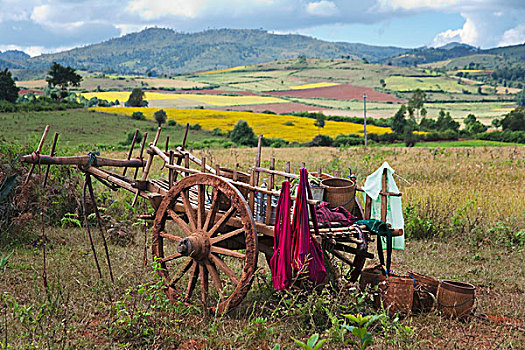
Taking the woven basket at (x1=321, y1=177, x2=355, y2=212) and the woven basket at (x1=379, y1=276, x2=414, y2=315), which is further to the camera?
the woven basket at (x1=321, y1=177, x2=355, y2=212)

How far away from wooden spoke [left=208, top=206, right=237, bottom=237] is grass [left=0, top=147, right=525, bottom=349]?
0.61m

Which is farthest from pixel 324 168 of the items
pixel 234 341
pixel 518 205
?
pixel 234 341

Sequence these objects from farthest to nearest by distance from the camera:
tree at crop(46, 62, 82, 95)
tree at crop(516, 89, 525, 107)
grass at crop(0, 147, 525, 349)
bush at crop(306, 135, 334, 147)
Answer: tree at crop(516, 89, 525, 107) < tree at crop(46, 62, 82, 95) < bush at crop(306, 135, 334, 147) < grass at crop(0, 147, 525, 349)

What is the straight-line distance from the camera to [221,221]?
192 inches

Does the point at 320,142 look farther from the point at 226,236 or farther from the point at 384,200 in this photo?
the point at 226,236

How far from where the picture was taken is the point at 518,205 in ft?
30.8

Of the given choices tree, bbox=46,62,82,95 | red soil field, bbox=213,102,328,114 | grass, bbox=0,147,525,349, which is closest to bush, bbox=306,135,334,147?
grass, bbox=0,147,525,349

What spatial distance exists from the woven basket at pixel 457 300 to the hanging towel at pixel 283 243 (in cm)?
184

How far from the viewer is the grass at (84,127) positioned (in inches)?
1134

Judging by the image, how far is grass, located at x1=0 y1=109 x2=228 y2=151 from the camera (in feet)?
94.5

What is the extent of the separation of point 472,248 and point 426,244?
73cm

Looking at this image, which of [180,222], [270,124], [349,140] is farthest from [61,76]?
[180,222]

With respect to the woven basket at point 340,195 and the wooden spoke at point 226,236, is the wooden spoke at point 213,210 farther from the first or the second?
the woven basket at point 340,195

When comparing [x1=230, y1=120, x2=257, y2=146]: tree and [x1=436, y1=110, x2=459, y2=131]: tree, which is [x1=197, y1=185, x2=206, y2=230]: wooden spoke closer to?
[x1=230, y1=120, x2=257, y2=146]: tree
